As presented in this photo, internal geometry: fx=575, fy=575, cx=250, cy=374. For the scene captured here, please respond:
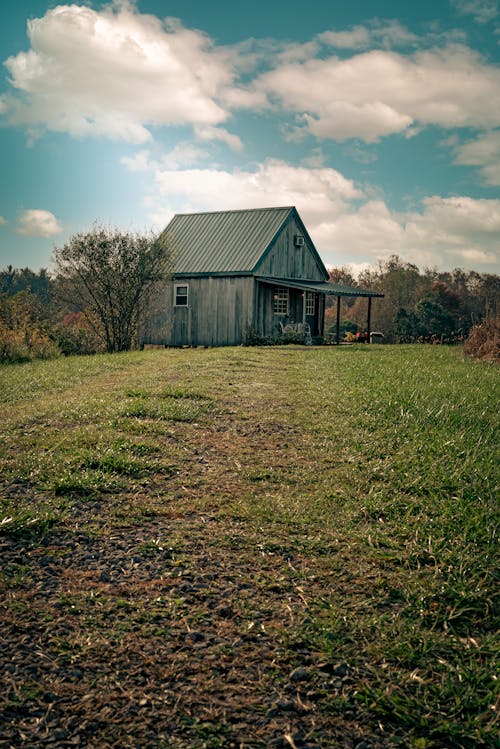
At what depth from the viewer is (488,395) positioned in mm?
9227

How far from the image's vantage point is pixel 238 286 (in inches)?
1057

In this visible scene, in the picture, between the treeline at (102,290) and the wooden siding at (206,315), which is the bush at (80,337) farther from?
the wooden siding at (206,315)

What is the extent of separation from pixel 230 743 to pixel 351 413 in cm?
607

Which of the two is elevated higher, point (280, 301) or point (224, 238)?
point (224, 238)

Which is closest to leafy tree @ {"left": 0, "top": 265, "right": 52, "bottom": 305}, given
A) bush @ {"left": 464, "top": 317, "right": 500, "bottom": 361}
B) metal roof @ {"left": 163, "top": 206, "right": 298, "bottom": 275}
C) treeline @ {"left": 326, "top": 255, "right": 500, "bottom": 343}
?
treeline @ {"left": 326, "top": 255, "right": 500, "bottom": 343}

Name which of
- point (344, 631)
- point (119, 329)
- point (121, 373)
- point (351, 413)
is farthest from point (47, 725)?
point (119, 329)

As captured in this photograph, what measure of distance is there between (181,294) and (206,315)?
1785mm

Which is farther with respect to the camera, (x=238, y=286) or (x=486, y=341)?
(x=238, y=286)

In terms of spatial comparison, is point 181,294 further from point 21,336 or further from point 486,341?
point 486,341

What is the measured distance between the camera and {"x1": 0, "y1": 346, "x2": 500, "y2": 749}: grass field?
2410 mm

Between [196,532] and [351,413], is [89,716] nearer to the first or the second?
[196,532]

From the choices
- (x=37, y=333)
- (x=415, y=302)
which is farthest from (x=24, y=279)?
(x=37, y=333)

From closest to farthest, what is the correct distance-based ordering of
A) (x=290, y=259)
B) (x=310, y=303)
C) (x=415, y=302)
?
(x=290, y=259) → (x=310, y=303) → (x=415, y=302)

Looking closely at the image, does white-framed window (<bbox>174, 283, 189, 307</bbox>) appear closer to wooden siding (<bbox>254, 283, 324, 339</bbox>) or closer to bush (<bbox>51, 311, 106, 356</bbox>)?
wooden siding (<bbox>254, 283, 324, 339</bbox>)
